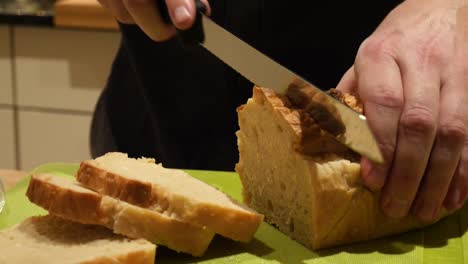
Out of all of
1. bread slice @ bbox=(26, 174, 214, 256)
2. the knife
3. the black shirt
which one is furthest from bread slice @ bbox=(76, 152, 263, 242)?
the black shirt

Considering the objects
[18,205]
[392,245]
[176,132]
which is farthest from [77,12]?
[392,245]

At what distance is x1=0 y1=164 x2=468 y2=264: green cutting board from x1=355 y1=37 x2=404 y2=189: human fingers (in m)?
0.13

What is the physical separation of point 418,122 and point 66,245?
0.68 meters

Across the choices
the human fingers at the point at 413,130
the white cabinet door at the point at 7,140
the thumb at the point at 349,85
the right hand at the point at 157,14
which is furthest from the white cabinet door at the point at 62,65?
the human fingers at the point at 413,130

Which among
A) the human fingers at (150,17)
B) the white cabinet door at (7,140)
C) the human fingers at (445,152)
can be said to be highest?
the human fingers at (150,17)

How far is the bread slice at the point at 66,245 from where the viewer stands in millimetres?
1289

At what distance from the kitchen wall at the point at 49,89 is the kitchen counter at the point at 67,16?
0.18ft

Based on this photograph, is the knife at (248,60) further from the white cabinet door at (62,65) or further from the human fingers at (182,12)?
the white cabinet door at (62,65)

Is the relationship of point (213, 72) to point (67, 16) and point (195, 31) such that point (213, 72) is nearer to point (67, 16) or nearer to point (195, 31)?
point (195, 31)

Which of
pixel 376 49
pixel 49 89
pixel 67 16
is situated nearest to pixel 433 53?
pixel 376 49

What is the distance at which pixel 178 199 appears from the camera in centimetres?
140

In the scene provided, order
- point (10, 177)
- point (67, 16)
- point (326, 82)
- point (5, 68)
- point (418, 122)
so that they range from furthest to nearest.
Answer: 1. point (5, 68)
2. point (67, 16)
3. point (326, 82)
4. point (10, 177)
5. point (418, 122)

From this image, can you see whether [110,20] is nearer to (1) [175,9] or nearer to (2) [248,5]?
Answer: (2) [248,5]

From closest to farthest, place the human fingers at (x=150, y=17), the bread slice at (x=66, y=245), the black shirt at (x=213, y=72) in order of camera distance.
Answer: the bread slice at (x=66, y=245) < the human fingers at (x=150, y=17) < the black shirt at (x=213, y=72)
